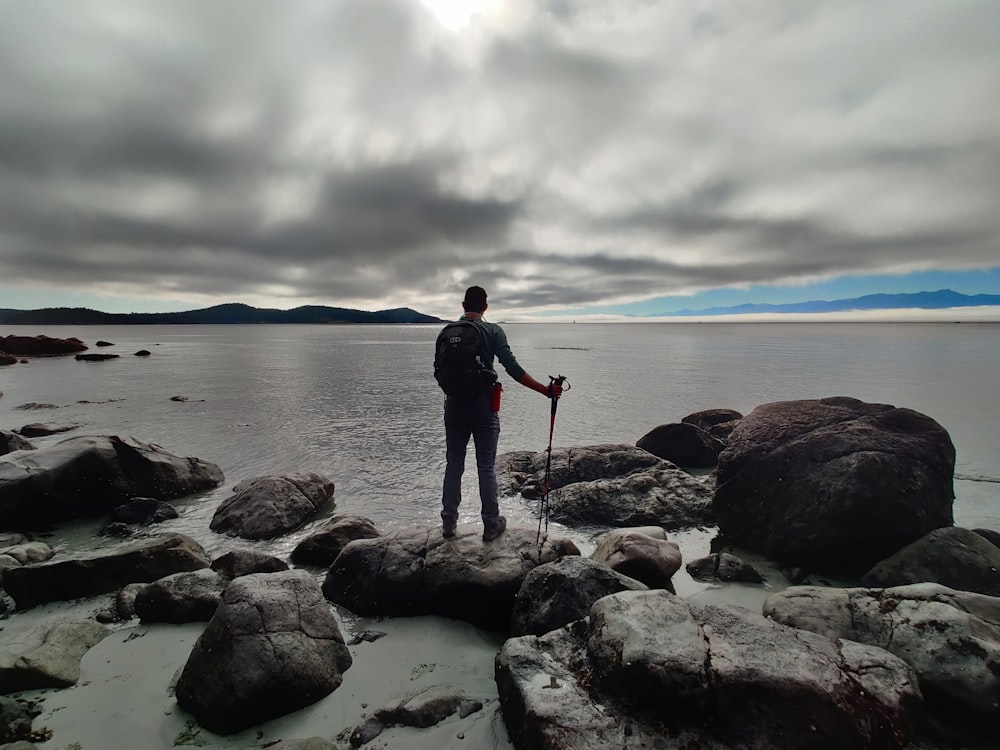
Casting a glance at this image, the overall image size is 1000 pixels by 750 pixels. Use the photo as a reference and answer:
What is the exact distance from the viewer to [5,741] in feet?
14.2

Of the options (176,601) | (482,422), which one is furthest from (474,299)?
(176,601)

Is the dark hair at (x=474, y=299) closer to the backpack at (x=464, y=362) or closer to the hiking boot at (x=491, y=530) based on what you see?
the backpack at (x=464, y=362)

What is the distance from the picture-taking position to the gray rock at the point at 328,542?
9008 mm

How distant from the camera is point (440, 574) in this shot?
23.1ft

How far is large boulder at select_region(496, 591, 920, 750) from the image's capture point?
3.79 m

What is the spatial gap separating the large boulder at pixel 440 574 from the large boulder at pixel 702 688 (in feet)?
6.33

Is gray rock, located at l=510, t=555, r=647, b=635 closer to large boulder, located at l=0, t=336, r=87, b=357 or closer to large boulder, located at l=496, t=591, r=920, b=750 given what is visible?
large boulder, located at l=496, t=591, r=920, b=750

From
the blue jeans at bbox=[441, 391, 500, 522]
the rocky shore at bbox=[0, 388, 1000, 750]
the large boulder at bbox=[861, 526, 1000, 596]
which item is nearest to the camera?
the rocky shore at bbox=[0, 388, 1000, 750]

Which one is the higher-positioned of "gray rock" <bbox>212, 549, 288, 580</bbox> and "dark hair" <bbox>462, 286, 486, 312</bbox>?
"dark hair" <bbox>462, 286, 486, 312</bbox>

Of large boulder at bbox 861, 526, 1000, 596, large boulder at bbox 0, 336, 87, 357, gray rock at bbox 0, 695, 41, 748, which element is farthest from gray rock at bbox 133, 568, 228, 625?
large boulder at bbox 0, 336, 87, 357

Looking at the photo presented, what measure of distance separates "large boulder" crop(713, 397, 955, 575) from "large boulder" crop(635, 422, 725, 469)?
18.5 ft

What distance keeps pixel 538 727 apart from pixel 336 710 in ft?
7.79

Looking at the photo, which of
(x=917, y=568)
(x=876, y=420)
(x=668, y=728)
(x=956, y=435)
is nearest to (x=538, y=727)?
(x=668, y=728)

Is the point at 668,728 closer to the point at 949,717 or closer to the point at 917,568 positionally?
the point at 949,717
